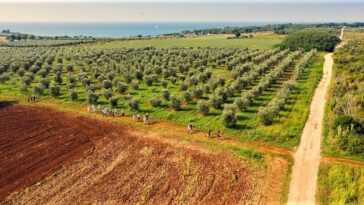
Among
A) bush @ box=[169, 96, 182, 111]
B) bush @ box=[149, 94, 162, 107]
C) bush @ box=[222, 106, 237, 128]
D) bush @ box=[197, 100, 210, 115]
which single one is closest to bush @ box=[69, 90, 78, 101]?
bush @ box=[149, 94, 162, 107]

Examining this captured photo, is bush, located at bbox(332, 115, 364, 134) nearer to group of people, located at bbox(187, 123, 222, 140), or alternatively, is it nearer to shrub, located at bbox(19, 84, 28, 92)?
group of people, located at bbox(187, 123, 222, 140)

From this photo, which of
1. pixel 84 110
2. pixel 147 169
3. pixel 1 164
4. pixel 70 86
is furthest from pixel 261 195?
pixel 70 86

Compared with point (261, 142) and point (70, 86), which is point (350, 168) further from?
point (70, 86)

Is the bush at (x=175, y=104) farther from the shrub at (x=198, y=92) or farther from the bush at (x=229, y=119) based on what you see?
the bush at (x=229, y=119)

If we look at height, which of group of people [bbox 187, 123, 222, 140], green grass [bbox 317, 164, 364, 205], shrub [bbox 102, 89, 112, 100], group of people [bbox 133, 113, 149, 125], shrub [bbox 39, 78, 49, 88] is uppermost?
shrub [bbox 39, 78, 49, 88]

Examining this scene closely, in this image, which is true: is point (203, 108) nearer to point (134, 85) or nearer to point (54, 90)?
point (134, 85)

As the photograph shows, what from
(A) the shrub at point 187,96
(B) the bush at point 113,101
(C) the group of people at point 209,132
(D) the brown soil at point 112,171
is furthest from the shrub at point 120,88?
(C) the group of people at point 209,132

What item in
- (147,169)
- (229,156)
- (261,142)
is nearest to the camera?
(147,169)
